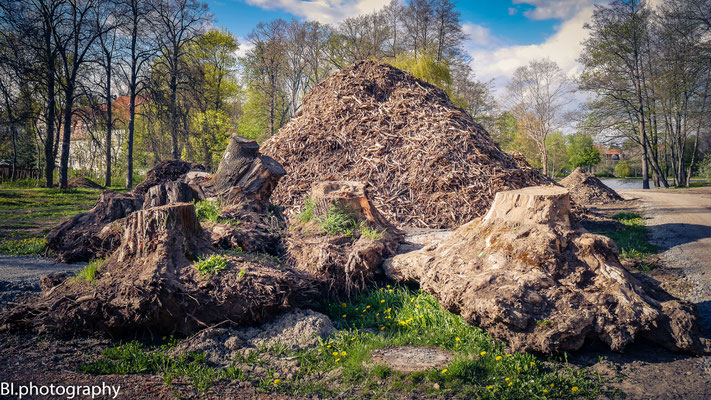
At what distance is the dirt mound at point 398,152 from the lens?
8047 mm

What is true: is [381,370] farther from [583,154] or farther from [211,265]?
[583,154]

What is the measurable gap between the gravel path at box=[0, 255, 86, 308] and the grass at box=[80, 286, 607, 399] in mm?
2110

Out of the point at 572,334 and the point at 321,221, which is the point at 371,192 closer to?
the point at 321,221

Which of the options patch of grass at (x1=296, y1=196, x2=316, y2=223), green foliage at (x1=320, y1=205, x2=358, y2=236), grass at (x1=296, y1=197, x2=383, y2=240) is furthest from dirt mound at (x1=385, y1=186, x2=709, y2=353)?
patch of grass at (x1=296, y1=196, x2=316, y2=223)

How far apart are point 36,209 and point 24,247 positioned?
656cm

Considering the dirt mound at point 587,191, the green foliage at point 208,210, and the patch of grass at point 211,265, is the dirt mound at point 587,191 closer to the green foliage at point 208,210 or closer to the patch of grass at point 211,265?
the green foliage at point 208,210

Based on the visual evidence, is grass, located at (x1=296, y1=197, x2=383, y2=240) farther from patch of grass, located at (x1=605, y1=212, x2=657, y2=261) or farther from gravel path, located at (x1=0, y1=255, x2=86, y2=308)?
patch of grass, located at (x1=605, y1=212, x2=657, y2=261)

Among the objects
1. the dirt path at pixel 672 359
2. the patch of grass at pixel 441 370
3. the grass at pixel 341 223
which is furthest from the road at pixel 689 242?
the grass at pixel 341 223

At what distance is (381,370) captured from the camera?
2.70 meters

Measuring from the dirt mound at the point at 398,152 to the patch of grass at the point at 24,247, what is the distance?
4227mm

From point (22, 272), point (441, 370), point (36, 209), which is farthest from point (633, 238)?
point (36, 209)

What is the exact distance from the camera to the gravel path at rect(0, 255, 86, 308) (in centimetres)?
422

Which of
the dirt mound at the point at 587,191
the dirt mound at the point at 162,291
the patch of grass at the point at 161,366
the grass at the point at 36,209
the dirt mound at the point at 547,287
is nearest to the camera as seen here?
the patch of grass at the point at 161,366

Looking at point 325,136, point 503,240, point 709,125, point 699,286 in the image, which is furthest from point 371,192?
point 709,125
